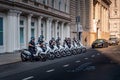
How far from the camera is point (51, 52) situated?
89.6ft

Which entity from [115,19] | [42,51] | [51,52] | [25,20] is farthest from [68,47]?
[115,19]

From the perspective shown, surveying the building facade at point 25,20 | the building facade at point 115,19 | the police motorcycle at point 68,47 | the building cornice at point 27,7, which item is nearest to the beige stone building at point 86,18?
the building facade at point 25,20

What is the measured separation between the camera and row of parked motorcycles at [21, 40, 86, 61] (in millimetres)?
25031

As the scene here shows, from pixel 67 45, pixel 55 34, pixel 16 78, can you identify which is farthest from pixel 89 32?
pixel 16 78

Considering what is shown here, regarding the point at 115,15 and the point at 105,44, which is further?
the point at 115,15

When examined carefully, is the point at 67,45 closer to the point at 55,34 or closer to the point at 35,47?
the point at 35,47

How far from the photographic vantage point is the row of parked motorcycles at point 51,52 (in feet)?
82.1

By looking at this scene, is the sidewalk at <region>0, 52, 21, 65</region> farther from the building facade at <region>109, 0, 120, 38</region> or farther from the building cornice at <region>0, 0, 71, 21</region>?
the building facade at <region>109, 0, 120, 38</region>

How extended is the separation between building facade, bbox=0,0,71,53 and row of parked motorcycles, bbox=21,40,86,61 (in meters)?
4.91

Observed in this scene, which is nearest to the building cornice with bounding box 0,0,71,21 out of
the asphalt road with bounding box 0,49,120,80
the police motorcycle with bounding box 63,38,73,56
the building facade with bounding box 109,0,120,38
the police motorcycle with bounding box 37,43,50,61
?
the police motorcycle with bounding box 63,38,73,56

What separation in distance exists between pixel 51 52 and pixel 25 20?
10181 millimetres

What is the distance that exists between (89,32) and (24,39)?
32170 millimetres

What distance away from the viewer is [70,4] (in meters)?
54.8

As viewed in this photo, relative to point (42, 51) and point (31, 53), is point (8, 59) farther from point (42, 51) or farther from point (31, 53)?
point (42, 51)
